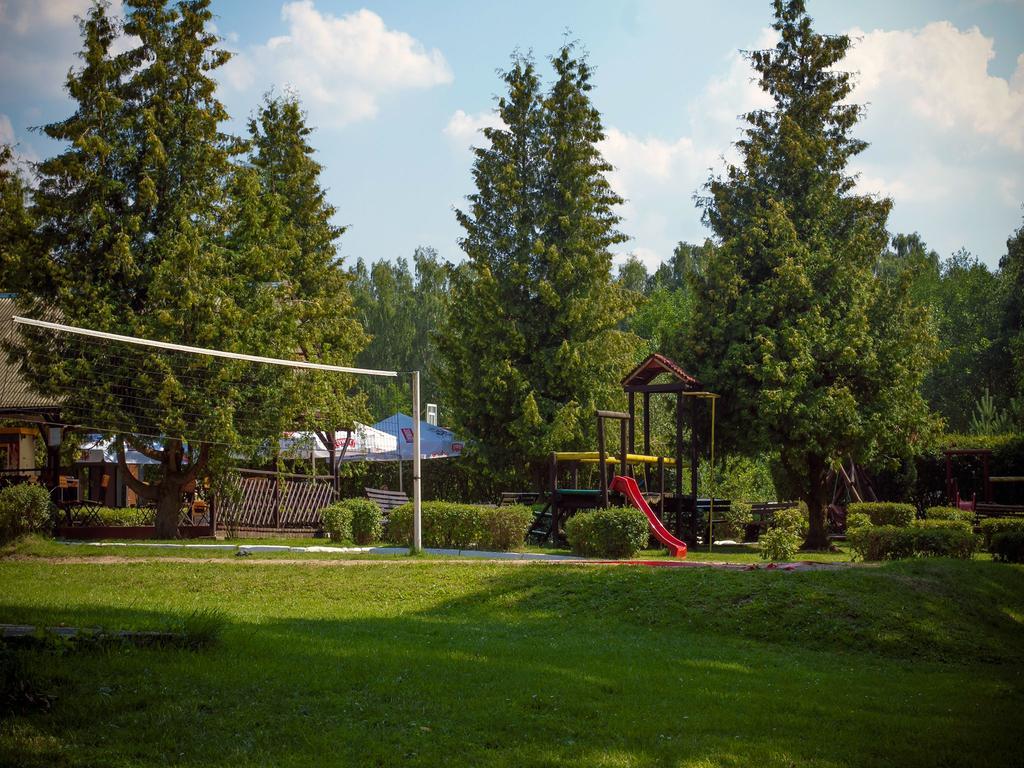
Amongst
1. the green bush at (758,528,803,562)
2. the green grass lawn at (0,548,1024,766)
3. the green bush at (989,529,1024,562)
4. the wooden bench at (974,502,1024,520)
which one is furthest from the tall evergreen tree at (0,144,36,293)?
the wooden bench at (974,502,1024,520)

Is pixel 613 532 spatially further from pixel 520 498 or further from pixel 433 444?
pixel 433 444

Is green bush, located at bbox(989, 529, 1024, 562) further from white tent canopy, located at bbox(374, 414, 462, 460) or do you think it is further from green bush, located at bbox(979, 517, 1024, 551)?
white tent canopy, located at bbox(374, 414, 462, 460)

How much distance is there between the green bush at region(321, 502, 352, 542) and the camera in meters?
21.8

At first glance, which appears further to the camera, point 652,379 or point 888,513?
point 888,513

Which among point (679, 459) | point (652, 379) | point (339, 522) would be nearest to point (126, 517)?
point (339, 522)

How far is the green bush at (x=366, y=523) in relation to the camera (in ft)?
69.9

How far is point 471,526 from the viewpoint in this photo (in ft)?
65.7

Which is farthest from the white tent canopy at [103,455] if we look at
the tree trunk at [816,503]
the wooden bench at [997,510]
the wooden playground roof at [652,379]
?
the wooden bench at [997,510]

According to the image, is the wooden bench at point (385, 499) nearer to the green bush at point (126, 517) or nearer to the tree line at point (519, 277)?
the tree line at point (519, 277)

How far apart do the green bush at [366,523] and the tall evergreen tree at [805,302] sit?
353 inches

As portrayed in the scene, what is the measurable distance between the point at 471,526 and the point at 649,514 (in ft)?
11.9

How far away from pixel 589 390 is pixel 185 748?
77.9 ft

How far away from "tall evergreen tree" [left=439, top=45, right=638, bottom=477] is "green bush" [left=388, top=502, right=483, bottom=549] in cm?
797

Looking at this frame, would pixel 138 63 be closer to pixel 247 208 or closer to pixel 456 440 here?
pixel 247 208
